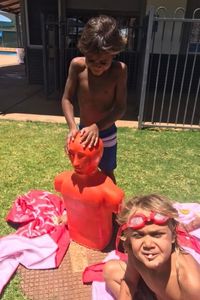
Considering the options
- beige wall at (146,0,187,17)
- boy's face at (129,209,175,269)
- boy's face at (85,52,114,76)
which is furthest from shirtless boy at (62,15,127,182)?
beige wall at (146,0,187,17)

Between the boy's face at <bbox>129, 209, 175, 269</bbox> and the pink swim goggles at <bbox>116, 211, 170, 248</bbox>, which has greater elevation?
the pink swim goggles at <bbox>116, 211, 170, 248</bbox>

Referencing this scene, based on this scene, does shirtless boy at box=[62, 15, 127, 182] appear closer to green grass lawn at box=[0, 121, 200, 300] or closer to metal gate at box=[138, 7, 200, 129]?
green grass lawn at box=[0, 121, 200, 300]

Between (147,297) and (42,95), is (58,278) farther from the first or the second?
(42,95)

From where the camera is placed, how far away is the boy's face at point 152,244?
5.28ft

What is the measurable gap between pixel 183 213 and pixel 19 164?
2.17m

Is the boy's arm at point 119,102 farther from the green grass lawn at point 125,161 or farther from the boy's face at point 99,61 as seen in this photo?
the green grass lawn at point 125,161

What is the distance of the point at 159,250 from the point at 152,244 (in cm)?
5

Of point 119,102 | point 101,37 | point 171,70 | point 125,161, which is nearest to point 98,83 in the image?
point 119,102

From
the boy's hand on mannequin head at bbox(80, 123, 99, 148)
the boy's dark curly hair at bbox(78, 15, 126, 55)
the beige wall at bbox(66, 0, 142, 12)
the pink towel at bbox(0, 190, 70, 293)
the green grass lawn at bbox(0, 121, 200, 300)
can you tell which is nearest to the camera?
the boy's dark curly hair at bbox(78, 15, 126, 55)

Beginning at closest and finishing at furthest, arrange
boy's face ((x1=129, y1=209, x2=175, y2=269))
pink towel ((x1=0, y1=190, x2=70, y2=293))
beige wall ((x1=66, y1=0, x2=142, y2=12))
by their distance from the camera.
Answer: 1. boy's face ((x1=129, y1=209, x2=175, y2=269))
2. pink towel ((x1=0, y1=190, x2=70, y2=293))
3. beige wall ((x1=66, y1=0, x2=142, y2=12))

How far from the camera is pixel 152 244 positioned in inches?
63.2

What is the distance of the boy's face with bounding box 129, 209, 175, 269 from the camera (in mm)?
1610

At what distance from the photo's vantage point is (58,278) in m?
2.44

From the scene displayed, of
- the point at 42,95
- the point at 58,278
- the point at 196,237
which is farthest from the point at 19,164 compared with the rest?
the point at 42,95
